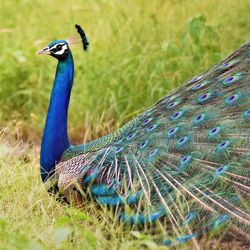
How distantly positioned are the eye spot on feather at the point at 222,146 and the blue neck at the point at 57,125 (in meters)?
1.04

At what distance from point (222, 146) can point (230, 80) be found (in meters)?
0.51

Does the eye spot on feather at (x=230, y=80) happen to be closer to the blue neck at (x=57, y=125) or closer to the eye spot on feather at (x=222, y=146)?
the eye spot on feather at (x=222, y=146)

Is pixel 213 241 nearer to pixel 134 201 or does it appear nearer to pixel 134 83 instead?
pixel 134 201

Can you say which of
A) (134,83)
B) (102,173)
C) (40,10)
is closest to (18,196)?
(102,173)

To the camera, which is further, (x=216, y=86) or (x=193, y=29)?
(x=193, y=29)

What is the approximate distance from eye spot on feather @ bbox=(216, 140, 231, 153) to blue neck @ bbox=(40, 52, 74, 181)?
3.41ft

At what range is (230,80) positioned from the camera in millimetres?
4883

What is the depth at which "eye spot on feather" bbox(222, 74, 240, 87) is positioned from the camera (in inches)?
191

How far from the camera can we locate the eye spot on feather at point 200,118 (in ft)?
15.4

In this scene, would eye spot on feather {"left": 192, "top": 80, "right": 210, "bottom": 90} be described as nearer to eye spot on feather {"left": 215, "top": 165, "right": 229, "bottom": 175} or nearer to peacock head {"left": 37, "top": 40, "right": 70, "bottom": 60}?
eye spot on feather {"left": 215, "top": 165, "right": 229, "bottom": 175}

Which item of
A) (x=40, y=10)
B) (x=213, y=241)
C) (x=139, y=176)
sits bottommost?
(x=213, y=241)

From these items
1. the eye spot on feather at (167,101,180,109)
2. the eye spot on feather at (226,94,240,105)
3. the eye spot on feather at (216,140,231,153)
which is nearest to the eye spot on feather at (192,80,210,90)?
the eye spot on feather at (167,101,180,109)

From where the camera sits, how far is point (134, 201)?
4477 millimetres

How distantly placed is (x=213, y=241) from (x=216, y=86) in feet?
2.96
